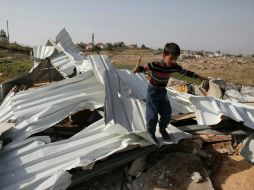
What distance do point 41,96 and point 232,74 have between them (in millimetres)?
13929

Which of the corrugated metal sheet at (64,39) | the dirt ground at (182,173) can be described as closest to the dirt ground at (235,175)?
the dirt ground at (182,173)

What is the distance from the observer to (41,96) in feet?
18.8

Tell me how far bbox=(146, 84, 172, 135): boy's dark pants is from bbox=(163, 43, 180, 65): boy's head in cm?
36

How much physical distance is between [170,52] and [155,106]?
68 cm

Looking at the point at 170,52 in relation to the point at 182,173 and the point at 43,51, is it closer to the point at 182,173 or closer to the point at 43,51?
the point at 182,173

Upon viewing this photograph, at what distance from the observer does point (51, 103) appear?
18.1 feet

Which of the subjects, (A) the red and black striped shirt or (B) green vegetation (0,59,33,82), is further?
(B) green vegetation (0,59,33,82)

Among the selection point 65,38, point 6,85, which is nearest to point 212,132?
point 6,85

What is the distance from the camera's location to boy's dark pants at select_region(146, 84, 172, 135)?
436cm

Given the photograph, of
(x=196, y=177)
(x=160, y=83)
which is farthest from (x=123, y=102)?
(x=196, y=177)

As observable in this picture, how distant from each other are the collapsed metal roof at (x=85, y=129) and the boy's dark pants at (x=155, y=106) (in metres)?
0.18

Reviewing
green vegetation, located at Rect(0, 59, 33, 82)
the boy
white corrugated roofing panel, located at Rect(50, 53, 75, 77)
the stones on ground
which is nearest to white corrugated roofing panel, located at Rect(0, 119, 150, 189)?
the boy

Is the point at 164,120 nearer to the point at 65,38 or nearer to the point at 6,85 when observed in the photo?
the point at 6,85

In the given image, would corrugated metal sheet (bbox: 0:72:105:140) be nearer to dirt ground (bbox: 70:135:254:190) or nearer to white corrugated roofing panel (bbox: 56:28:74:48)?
dirt ground (bbox: 70:135:254:190)
